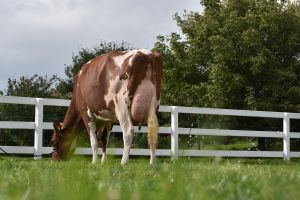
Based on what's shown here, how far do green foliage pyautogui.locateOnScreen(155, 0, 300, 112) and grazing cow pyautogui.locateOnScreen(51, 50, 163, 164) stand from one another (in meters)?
17.8

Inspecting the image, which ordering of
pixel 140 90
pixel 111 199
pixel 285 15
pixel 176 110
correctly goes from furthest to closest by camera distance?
pixel 285 15
pixel 176 110
pixel 140 90
pixel 111 199

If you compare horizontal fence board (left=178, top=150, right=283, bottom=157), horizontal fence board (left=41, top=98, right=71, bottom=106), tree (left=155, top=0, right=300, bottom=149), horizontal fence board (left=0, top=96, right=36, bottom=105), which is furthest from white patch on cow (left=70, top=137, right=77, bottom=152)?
tree (left=155, top=0, right=300, bottom=149)

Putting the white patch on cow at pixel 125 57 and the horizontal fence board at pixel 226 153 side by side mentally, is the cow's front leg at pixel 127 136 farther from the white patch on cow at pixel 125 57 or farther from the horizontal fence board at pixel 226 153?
the horizontal fence board at pixel 226 153

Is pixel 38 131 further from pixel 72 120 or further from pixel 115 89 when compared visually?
pixel 115 89

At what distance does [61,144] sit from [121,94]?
9.35ft

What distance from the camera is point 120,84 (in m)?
9.88

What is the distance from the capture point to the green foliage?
29.3m

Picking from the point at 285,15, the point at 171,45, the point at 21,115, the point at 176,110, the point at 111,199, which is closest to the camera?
the point at 111,199

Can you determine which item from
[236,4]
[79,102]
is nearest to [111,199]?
[79,102]

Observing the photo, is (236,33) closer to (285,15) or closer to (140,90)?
(285,15)

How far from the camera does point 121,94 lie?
9.76 meters

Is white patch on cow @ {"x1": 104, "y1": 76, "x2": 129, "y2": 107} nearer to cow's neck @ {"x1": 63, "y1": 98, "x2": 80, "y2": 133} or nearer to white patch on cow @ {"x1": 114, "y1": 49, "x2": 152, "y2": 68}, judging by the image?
white patch on cow @ {"x1": 114, "y1": 49, "x2": 152, "y2": 68}

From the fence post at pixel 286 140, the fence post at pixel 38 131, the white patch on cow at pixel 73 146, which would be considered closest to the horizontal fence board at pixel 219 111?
the fence post at pixel 286 140

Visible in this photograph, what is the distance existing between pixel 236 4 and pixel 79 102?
22939 mm
